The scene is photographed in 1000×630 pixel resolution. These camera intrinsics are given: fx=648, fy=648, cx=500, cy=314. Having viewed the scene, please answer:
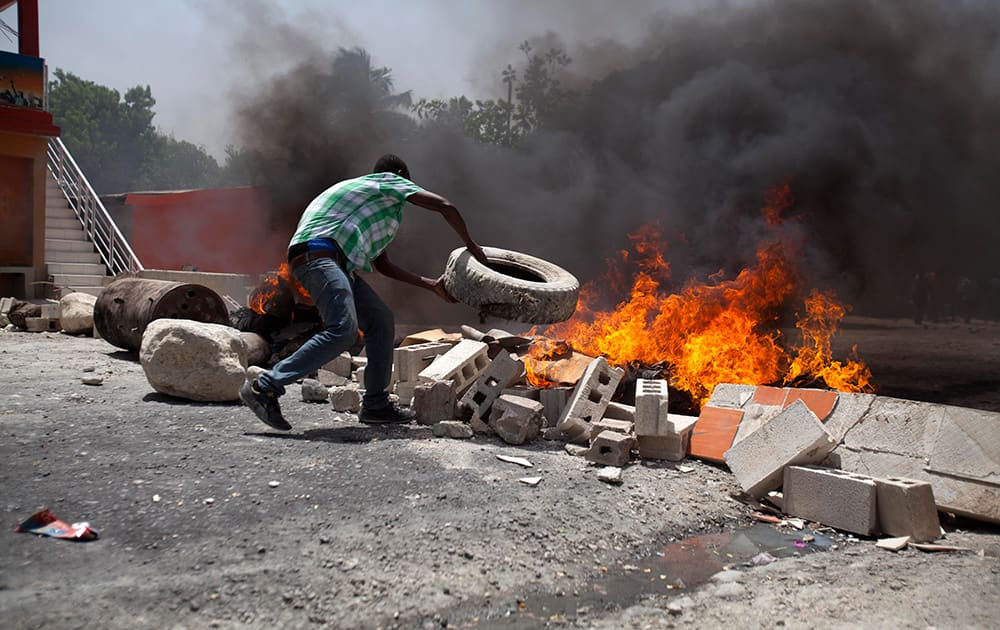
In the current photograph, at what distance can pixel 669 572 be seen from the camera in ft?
8.70

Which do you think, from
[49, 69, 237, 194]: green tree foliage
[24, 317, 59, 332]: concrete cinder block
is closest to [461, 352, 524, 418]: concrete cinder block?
[24, 317, 59, 332]: concrete cinder block

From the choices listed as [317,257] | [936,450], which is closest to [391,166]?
[317,257]

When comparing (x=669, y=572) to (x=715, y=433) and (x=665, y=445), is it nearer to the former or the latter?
(x=665, y=445)

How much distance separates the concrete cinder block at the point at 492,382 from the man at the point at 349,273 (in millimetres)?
448

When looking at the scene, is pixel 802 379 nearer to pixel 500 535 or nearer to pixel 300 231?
pixel 500 535

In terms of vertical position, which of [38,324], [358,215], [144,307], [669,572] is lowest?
[669,572]

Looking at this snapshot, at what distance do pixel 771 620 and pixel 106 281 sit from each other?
46.2 ft

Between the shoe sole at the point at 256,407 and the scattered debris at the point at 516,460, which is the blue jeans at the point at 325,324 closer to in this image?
the shoe sole at the point at 256,407

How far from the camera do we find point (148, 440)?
146 inches

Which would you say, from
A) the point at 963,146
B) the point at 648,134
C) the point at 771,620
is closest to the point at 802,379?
the point at 771,620

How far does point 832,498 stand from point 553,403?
6.32 ft

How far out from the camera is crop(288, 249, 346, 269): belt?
13.5ft

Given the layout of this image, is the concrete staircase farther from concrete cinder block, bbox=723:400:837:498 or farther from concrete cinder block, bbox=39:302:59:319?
concrete cinder block, bbox=723:400:837:498

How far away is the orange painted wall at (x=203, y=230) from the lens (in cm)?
1866
